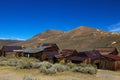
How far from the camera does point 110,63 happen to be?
4388 centimetres

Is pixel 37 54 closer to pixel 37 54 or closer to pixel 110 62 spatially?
pixel 37 54

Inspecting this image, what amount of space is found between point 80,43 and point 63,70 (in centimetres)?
9689

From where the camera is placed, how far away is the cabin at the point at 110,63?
141ft

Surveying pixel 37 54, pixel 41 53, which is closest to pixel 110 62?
pixel 41 53

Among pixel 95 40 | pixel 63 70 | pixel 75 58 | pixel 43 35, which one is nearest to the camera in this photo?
pixel 63 70

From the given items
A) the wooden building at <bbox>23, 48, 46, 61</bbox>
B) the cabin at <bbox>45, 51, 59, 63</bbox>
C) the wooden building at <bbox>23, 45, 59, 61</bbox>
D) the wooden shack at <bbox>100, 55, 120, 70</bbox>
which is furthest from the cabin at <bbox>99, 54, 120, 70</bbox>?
the wooden building at <bbox>23, 48, 46, 61</bbox>

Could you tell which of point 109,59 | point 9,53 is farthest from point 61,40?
point 109,59

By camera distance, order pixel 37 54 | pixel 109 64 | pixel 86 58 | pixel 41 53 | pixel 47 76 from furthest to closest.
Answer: pixel 37 54 < pixel 41 53 < pixel 86 58 < pixel 109 64 < pixel 47 76

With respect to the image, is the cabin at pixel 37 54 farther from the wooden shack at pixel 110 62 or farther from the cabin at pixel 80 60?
the wooden shack at pixel 110 62

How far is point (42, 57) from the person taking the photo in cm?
5653

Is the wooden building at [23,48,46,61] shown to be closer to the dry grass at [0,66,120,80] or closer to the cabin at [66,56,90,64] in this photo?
the cabin at [66,56,90,64]

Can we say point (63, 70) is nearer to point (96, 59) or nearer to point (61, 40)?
point (96, 59)

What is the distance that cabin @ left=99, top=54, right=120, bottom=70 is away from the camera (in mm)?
43059

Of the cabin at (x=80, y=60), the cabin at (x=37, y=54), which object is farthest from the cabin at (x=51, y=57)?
the cabin at (x=80, y=60)
